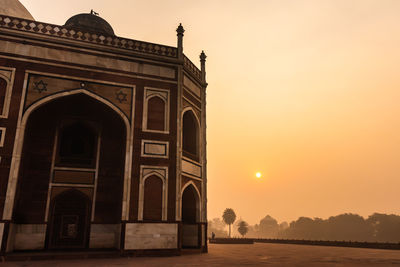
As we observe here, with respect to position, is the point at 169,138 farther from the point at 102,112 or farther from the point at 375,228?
the point at 375,228

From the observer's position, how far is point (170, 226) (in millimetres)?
12523

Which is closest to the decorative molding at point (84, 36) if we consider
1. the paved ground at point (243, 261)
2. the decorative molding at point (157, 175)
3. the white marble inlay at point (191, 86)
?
the white marble inlay at point (191, 86)

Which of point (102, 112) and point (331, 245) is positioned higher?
point (102, 112)

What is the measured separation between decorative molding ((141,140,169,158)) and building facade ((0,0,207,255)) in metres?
0.04

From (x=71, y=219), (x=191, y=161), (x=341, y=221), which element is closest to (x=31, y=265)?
(x=71, y=219)

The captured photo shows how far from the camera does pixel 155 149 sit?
13234 millimetres

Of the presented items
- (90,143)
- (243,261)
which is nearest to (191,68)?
(90,143)

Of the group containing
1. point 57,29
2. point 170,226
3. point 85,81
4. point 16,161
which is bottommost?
point 170,226

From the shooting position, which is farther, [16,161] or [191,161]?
[191,161]

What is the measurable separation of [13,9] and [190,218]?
1439 centimetres

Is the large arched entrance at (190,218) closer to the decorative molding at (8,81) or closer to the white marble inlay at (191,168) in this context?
the white marble inlay at (191,168)

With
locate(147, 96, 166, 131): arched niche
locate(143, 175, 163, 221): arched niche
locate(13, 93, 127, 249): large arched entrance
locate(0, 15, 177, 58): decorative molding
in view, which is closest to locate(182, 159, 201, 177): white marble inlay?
locate(143, 175, 163, 221): arched niche

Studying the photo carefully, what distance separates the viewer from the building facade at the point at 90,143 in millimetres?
12102

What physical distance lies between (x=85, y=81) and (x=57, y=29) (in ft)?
7.79
